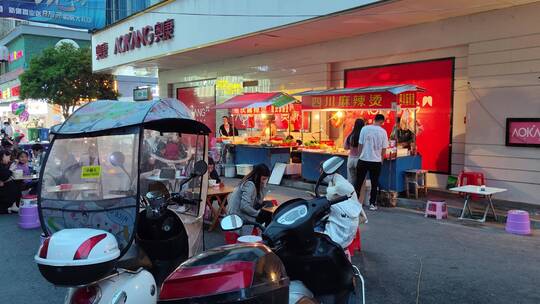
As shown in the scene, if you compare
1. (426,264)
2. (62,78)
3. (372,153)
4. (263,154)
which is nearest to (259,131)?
(263,154)

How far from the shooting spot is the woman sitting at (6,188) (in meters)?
9.16

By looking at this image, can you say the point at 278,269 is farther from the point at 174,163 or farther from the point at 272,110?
the point at 272,110

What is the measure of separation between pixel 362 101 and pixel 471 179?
9.26ft

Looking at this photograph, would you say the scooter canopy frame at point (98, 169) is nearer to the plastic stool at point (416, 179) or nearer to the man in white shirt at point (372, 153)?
the man in white shirt at point (372, 153)

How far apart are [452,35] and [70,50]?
68.4 feet

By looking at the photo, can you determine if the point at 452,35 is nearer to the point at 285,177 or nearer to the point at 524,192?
the point at 524,192

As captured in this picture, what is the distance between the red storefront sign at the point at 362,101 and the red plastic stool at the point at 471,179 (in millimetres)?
1837

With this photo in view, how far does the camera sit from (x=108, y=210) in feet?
11.0

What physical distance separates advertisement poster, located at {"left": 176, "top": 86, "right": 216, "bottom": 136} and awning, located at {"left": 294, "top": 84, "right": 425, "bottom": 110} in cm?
755

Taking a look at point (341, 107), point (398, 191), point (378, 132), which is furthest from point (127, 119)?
point (341, 107)

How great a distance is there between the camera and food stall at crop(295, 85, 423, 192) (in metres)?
9.52

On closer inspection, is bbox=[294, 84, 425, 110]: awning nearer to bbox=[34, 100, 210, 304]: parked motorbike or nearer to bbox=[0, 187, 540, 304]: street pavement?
bbox=[0, 187, 540, 304]: street pavement

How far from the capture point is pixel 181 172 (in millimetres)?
4953

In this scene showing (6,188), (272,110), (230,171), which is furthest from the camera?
(272,110)
